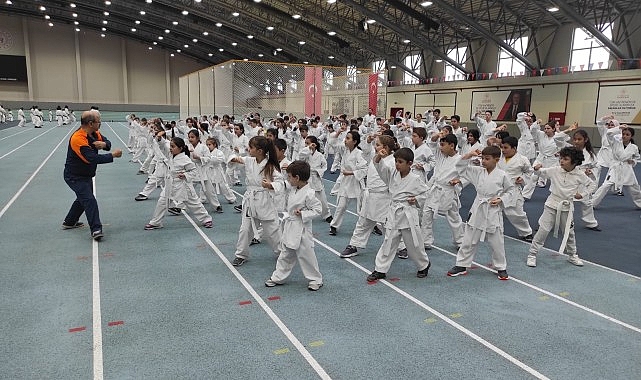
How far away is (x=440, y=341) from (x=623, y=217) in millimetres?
6562

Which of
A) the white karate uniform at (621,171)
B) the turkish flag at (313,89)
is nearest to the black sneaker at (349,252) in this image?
the white karate uniform at (621,171)

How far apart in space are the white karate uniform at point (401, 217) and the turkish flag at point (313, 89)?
12.4 meters

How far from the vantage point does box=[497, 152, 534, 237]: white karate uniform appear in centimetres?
648

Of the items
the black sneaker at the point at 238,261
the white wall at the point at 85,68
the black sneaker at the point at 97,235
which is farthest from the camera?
the white wall at the point at 85,68

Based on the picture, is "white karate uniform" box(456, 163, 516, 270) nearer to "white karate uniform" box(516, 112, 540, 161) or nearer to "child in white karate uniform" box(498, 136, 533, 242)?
"child in white karate uniform" box(498, 136, 533, 242)

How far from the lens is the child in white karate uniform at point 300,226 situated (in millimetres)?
4613

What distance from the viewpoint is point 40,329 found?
3826mm

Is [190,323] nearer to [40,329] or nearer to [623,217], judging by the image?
[40,329]

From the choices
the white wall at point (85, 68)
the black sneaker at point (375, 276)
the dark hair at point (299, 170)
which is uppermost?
the white wall at point (85, 68)

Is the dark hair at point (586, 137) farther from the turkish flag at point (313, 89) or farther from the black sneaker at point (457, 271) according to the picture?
the turkish flag at point (313, 89)

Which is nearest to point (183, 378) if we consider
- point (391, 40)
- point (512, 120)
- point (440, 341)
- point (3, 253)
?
point (440, 341)

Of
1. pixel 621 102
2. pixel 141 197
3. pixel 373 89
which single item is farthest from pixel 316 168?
pixel 621 102

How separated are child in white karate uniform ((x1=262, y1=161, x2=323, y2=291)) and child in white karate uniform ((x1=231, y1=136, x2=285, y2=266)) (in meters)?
0.45

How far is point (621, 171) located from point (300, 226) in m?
7.62
